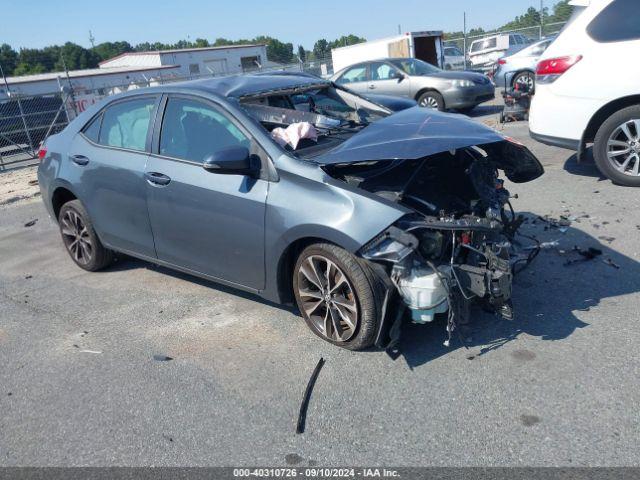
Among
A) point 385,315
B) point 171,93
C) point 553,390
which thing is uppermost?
point 171,93

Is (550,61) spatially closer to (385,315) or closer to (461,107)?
(385,315)

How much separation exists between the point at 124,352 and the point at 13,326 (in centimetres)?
130

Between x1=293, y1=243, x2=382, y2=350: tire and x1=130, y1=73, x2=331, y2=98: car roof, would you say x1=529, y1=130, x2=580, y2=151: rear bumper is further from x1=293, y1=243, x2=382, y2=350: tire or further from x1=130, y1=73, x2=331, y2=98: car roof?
x1=293, y1=243, x2=382, y2=350: tire

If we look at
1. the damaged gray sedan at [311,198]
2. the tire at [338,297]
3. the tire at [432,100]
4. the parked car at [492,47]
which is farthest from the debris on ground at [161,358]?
the parked car at [492,47]

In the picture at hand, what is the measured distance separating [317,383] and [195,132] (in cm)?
211

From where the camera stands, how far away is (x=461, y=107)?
554 inches

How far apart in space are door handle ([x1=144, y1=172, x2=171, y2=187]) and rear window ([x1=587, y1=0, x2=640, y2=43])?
4865mm

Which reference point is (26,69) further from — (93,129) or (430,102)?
(93,129)

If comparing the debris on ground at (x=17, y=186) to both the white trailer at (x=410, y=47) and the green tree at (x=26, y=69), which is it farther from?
the green tree at (x=26, y=69)

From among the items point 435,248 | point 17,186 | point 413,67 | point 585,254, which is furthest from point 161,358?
point 413,67

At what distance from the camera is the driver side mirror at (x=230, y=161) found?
3.75 m

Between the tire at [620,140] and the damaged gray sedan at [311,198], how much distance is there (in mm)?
2427

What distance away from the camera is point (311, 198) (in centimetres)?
363

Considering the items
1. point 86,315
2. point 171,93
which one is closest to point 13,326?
point 86,315
